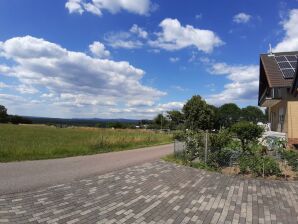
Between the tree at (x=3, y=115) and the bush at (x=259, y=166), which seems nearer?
the bush at (x=259, y=166)

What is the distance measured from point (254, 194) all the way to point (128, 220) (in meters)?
3.77

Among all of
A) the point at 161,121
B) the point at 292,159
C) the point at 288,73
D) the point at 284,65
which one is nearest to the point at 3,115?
the point at 161,121

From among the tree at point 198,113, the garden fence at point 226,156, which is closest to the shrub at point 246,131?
the garden fence at point 226,156

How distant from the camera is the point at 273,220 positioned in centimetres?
629

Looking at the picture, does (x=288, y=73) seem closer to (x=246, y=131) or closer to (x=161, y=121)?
(x=246, y=131)

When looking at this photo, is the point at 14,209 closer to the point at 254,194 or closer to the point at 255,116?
the point at 254,194

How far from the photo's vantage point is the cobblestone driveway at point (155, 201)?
6.18 meters

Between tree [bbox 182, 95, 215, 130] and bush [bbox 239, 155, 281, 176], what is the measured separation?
47.1m

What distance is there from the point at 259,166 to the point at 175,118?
54.0 m

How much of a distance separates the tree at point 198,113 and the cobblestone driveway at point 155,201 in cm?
4921

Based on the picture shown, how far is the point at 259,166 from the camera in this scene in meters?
10.7

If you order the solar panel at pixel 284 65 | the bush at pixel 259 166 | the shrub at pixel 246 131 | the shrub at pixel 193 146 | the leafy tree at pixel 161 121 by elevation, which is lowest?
the bush at pixel 259 166

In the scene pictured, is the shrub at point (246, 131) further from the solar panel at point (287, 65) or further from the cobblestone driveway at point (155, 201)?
the cobblestone driveway at point (155, 201)

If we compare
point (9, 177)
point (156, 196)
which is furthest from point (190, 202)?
point (9, 177)
